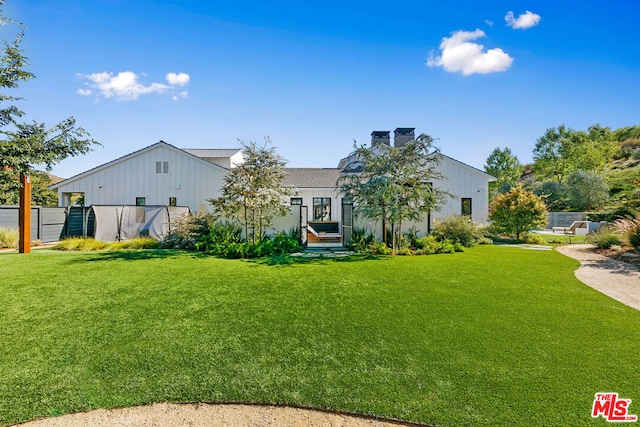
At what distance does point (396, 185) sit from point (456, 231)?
14.1 feet

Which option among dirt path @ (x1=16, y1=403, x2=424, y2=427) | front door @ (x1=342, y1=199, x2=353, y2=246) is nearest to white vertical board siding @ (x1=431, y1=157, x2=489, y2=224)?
front door @ (x1=342, y1=199, x2=353, y2=246)

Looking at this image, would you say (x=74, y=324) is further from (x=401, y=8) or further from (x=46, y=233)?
(x=46, y=233)

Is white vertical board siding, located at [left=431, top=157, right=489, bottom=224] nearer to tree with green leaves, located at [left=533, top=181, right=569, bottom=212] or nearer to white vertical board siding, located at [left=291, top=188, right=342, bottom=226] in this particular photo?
white vertical board siding, located at [left=291, top=188, right=342, bottom=226]

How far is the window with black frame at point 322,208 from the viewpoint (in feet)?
65.2

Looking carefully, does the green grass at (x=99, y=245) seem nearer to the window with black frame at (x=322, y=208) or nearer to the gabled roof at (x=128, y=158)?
the gabled roof at (x=128, y=158)

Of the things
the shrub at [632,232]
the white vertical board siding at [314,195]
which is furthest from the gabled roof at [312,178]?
the shrub at [632,232]

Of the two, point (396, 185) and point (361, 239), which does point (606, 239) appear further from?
point (361, 239)

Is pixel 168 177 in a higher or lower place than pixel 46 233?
higher

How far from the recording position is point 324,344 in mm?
3898

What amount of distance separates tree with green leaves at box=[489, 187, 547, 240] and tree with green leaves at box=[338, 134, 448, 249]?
20.5ft

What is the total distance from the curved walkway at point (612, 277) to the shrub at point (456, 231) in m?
3.44

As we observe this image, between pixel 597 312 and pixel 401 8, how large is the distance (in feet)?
32.6

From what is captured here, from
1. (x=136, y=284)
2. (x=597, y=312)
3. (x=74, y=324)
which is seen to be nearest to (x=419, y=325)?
(x=597, y=312)

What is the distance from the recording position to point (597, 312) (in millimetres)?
4945
